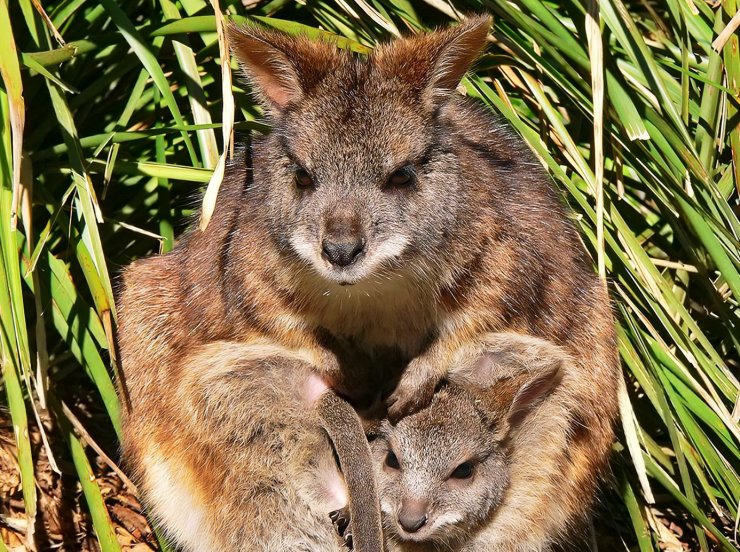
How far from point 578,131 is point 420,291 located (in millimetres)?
1561

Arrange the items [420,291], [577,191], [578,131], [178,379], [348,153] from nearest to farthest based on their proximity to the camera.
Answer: [348,153]
[420,291]
[178,379]
[577,191]
[578,131]

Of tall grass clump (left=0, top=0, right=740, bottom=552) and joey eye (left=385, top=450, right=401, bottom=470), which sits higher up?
tall grass clump (left=0, top=0, right=740, bottom=552)

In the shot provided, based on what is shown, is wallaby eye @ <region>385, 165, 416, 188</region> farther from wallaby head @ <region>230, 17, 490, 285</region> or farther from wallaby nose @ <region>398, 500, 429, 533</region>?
wallaby nose @ <region>398, 500, 429, 533</region>

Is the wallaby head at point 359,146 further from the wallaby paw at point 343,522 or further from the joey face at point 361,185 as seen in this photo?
the wallaby paw at point 343,522

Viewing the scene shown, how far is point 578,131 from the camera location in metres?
4.80

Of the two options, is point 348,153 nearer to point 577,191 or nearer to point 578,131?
point 577,191

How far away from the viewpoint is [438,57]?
350 centimetres

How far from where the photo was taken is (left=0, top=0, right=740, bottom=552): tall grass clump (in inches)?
157

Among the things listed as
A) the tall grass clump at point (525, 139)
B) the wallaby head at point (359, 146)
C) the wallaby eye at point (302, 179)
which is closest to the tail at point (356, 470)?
the wallaby head at point (359, 146)

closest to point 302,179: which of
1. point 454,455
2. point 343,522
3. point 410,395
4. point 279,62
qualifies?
point 279,62

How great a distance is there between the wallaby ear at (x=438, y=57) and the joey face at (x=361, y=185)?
0.29 ft

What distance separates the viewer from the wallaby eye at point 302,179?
346 cm

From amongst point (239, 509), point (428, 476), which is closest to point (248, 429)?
point (239, 509)

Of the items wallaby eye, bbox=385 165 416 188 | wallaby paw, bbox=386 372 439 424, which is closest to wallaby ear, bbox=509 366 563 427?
wallaby paw, bbox=386 372 439 424
